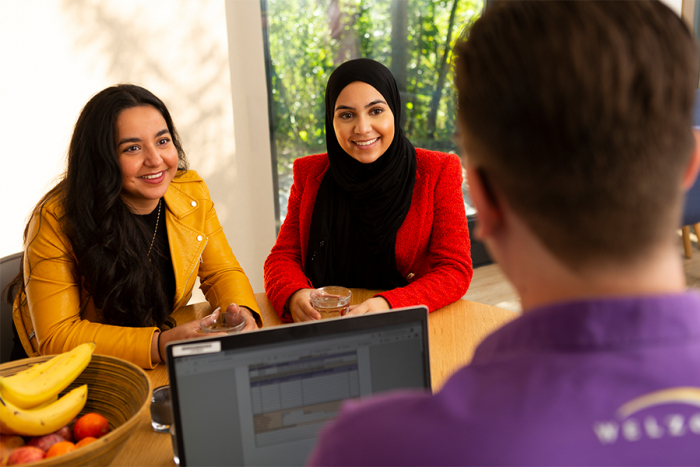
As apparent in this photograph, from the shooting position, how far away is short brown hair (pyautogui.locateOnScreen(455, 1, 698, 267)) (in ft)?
1.31

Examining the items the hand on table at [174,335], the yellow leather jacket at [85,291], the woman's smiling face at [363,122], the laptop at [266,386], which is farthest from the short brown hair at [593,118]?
the woman's smiling face at [363,122]

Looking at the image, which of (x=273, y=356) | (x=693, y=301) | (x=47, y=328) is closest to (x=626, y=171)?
(x=693, y=301)

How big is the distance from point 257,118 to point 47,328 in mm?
2107

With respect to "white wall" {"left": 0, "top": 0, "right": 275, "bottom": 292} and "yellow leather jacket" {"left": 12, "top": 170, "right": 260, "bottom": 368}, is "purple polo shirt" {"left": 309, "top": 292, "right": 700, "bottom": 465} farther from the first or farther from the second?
"white wall" {"left": 0, "top": 0, "right": 275, "bottom": 292}

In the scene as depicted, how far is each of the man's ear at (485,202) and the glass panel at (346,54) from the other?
274 centimetres

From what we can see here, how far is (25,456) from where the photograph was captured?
821mm

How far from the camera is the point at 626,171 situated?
41 centimetres

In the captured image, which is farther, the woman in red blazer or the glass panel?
the glass panel

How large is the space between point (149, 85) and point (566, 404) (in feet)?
9.54

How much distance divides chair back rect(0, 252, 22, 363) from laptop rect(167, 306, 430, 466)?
1045mm

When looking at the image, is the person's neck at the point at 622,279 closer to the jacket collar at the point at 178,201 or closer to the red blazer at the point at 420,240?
the red blazer at the point at 420,240

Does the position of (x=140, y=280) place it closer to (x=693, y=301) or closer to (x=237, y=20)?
(x=693, y=301)

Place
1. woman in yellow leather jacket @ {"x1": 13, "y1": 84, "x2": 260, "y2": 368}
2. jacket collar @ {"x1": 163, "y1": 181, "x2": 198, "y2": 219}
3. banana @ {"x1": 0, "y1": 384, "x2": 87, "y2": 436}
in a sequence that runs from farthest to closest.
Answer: jacket collar @ {"x1": 163, "y1": 181, "x2": 198, "y2": 219} < woman in yellow leather jacket @ {"x1": 13, "y1": 84, "x2": 260, "y2": 368} < banana @ {"x1": 0, "y1": 384, "x2": 87, "y2": 436}

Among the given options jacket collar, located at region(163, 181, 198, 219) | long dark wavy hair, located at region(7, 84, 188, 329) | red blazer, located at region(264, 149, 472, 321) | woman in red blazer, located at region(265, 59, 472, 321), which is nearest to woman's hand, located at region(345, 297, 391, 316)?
red blazer, located at region(264, 149, 472, 321)
